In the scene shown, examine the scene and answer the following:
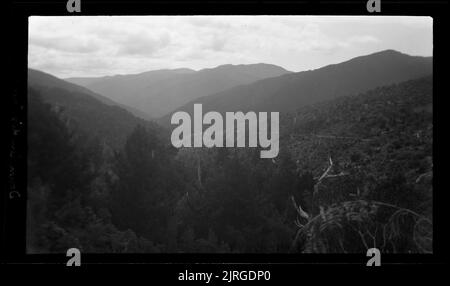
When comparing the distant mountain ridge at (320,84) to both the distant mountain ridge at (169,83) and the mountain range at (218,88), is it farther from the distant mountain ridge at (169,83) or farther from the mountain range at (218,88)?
the distant mountain ridge at (169,83)

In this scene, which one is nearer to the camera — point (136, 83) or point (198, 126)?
point (198, 126)

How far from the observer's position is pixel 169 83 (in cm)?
409

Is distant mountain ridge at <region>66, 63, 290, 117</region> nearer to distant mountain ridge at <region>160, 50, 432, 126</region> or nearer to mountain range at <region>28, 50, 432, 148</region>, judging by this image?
mountain range at <region>28, 50, 432, 148</region>

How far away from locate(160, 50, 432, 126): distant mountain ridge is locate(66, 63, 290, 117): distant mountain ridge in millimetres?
102

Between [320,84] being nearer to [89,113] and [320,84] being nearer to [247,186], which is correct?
[247,186]

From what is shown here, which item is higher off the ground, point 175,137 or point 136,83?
point 136,83

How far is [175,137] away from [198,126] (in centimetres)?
23
